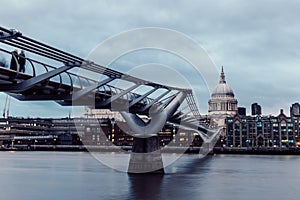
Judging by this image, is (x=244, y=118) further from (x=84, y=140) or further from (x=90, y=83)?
(x=90, y=83)

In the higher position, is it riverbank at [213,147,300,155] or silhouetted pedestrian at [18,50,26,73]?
silhouetted pedestrian at [18,50,26,73]

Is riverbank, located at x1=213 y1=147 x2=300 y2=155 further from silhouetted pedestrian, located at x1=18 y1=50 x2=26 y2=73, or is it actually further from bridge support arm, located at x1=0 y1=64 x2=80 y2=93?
silhouetted pedestrian, located at x1=18 y1=50 x2=26 y2=73

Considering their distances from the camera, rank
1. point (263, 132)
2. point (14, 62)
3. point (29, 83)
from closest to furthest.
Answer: point (14, 62)
point (29, 83)
point (263, 132)

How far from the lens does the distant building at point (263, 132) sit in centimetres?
17312

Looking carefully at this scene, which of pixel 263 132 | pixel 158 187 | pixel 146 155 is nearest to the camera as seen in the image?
pixel 158 187

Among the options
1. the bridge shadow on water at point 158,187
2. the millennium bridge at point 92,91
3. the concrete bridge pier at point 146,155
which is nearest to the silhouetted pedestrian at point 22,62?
the millennium bridge at point 92,91

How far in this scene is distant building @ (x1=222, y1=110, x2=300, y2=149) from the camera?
173m

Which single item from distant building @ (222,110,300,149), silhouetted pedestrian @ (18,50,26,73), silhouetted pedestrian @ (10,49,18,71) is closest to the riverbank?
distant building @ (222,110,300,149)

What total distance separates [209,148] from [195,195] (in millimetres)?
95680

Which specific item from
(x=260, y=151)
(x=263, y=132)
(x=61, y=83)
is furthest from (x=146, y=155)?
(x=263, y=132)

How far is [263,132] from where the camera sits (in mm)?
176875

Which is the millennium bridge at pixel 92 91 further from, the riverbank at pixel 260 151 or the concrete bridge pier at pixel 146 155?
the riverbank at pixel 260 151

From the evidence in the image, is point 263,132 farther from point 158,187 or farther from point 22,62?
point 22,62

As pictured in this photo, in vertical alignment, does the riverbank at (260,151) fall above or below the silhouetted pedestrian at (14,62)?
below
